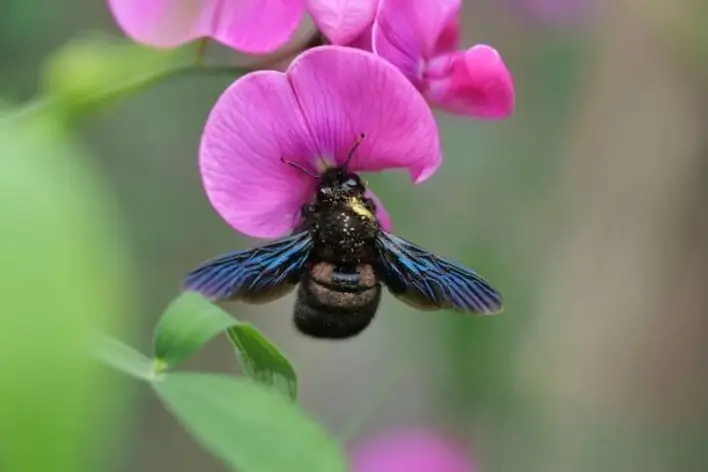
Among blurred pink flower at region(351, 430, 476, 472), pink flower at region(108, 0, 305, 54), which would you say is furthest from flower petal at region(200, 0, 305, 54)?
blurred pink flower at region(351, 430, 476, 472)

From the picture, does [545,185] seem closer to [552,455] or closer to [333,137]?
[552,455]

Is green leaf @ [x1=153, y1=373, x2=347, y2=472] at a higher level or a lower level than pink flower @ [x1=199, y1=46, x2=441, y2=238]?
lower

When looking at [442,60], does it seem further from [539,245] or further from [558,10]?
[539,245]

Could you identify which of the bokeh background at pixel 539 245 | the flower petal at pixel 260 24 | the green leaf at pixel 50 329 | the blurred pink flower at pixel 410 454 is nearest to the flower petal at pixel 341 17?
the flower petal at pixel 260 24

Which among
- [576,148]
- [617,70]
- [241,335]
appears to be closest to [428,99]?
[241,335]

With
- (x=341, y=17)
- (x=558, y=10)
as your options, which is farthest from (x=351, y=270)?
(x=558, y=10)

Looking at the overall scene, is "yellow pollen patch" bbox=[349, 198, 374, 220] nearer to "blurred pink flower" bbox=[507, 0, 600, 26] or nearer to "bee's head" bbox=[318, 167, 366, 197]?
"bee's head" bbox=[318, 167, 366, 197]
